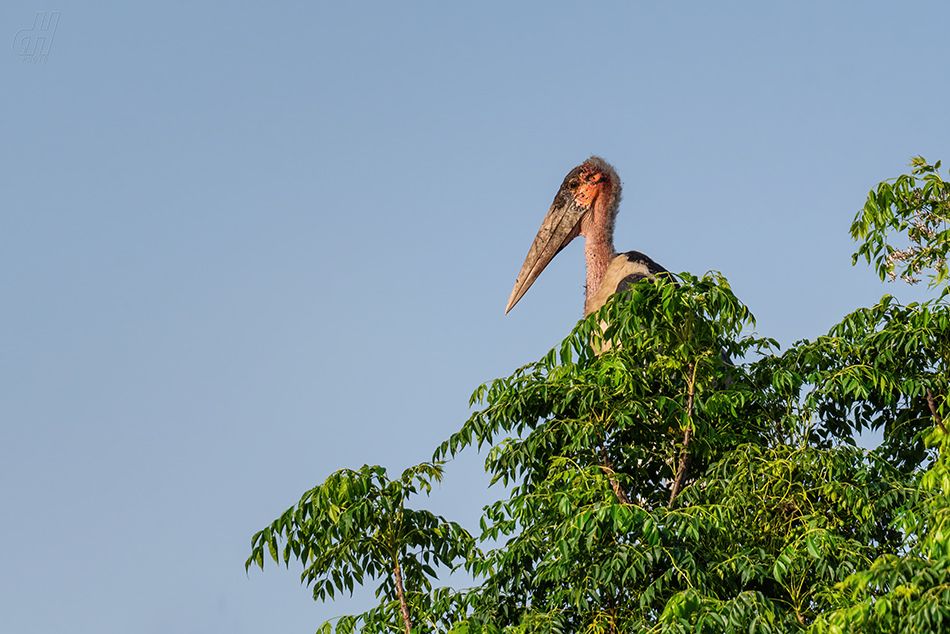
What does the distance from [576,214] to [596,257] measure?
0.78 metres

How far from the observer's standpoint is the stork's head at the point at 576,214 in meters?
12.8

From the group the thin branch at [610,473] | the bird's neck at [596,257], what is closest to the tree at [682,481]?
the thin branch at [610,473]

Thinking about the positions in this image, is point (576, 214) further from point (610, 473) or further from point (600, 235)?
point (610, 473)

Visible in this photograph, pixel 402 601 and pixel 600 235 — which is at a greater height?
pixel 600 235

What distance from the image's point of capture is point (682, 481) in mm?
6566

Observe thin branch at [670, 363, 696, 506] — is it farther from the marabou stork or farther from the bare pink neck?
the marabou stork

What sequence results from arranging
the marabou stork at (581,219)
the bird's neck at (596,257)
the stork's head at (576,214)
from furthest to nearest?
the stork's head at (576,214), the marabou stork at (581,219), the bird's neck at (596,257)

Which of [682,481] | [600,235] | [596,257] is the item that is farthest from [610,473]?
[600,235]

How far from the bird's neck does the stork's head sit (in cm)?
10

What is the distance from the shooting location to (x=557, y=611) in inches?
227

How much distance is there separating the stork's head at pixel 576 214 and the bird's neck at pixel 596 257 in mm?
96

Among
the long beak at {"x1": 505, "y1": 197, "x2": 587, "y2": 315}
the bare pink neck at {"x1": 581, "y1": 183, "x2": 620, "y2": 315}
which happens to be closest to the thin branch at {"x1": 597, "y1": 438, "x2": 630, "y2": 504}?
the bare pink neck at {"x1": 581, "y1": 183, "x2": 620, "y2": 315}

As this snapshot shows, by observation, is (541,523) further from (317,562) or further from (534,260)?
(534,260)

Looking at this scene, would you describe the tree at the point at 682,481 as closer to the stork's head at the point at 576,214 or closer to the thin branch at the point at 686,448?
the thin branch at the point at 686,448
